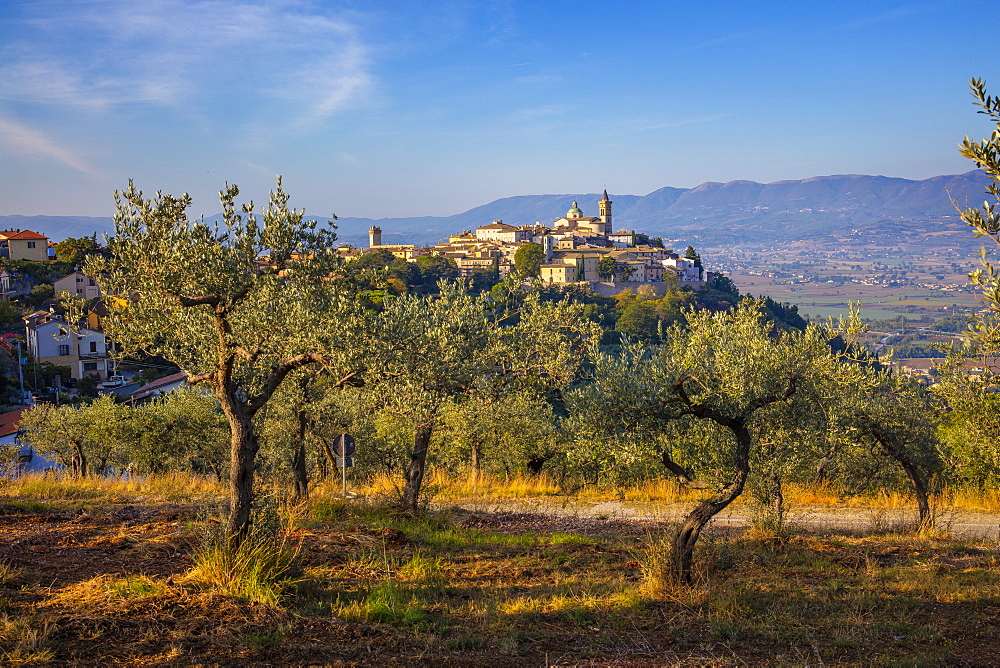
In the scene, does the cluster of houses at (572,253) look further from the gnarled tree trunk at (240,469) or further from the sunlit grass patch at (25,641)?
the sunlit grass patch at (25,641)

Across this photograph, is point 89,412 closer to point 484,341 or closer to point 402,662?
point 484,341

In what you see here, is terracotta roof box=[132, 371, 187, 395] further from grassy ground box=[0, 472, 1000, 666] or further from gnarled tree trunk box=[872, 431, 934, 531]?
gnarled tree trunk box=[872, 431, 934, 531]

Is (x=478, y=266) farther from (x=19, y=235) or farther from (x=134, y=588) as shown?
(x=134, y=588)

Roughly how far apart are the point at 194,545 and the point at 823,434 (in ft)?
24.0

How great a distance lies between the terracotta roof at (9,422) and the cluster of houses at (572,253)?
79076mm

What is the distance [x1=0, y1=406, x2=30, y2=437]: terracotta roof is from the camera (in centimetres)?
4006

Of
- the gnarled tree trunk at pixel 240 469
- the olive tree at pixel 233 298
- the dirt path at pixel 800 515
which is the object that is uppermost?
the olive tree at pixel 233 298

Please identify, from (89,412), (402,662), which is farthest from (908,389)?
(89,412)

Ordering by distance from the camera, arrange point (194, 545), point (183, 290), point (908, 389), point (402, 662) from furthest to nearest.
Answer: point (908, 389) → point (194, 545) → point (183, 290) → point (402, 662)

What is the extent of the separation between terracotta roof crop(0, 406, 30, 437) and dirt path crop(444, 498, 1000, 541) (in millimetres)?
36002

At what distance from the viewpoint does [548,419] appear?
19312 mm

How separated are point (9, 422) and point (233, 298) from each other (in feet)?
147

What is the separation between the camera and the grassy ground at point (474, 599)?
5.73 m

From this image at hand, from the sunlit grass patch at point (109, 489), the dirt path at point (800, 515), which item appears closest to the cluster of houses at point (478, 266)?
the sunlit grass patch at point (109, 489)
